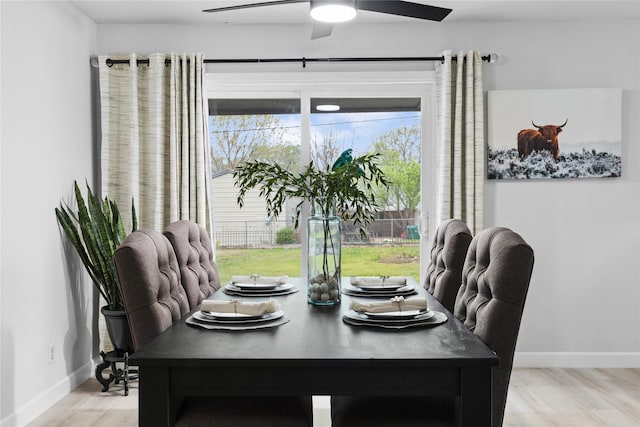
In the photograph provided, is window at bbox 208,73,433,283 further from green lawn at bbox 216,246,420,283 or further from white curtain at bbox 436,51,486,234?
white curtain at bbox 436,51,486,234

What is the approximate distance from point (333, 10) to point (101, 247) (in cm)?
219

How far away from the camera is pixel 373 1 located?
2629 millimetres

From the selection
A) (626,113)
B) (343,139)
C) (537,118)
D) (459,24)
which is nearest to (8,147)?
(343,139)

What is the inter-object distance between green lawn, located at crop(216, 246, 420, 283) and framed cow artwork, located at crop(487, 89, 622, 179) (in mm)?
892

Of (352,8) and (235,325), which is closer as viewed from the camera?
(235,325)

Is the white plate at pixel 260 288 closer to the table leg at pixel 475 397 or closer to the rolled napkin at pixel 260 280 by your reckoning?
the rolled napkin at pixel 260 280

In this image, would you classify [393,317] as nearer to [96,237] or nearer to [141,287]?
[141,287]

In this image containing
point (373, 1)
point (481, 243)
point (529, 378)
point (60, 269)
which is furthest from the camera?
point (529, 378)

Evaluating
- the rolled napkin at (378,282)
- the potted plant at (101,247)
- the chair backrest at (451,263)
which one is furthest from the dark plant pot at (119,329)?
the chair backrest at (451,263)

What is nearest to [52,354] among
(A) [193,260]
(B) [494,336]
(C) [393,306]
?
(A) [193,260]

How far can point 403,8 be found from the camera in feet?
8.89

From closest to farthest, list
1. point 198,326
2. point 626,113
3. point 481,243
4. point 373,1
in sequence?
1. point 198,326
2. point 481,243
3. point 373,1
4. point 626,113

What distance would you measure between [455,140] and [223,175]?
5.69 ft

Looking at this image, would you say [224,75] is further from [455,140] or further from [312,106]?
[455,140]
